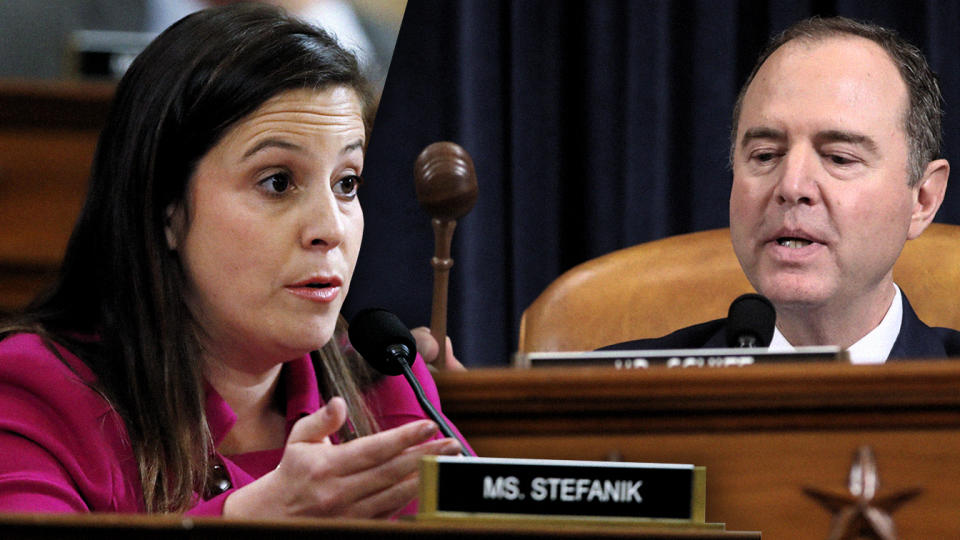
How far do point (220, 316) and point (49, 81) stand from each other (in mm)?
1012

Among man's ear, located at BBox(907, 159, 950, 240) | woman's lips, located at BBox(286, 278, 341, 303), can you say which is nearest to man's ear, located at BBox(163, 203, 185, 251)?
woman's lips, located at BBox(286, 278, 341, 303)

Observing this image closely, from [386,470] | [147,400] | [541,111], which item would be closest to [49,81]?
[541,111]

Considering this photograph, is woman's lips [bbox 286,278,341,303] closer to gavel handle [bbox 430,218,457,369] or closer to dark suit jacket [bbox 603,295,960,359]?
gavel handle [bbox 430,218,457,369]

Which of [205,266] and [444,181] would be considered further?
[444,181]

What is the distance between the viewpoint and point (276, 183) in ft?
3.91

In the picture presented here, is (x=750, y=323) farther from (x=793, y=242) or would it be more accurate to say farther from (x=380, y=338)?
(x=793, y=242)

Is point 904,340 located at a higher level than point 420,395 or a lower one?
higher

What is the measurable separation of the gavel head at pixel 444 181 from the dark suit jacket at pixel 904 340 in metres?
0.39

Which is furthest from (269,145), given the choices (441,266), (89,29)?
(89,29)

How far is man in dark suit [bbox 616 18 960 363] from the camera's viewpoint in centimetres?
161

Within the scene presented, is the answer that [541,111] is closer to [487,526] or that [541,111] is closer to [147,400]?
[147,400]

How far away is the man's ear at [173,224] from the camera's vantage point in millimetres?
1208

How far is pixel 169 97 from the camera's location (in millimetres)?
1182

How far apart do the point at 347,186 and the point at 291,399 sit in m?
0.23
